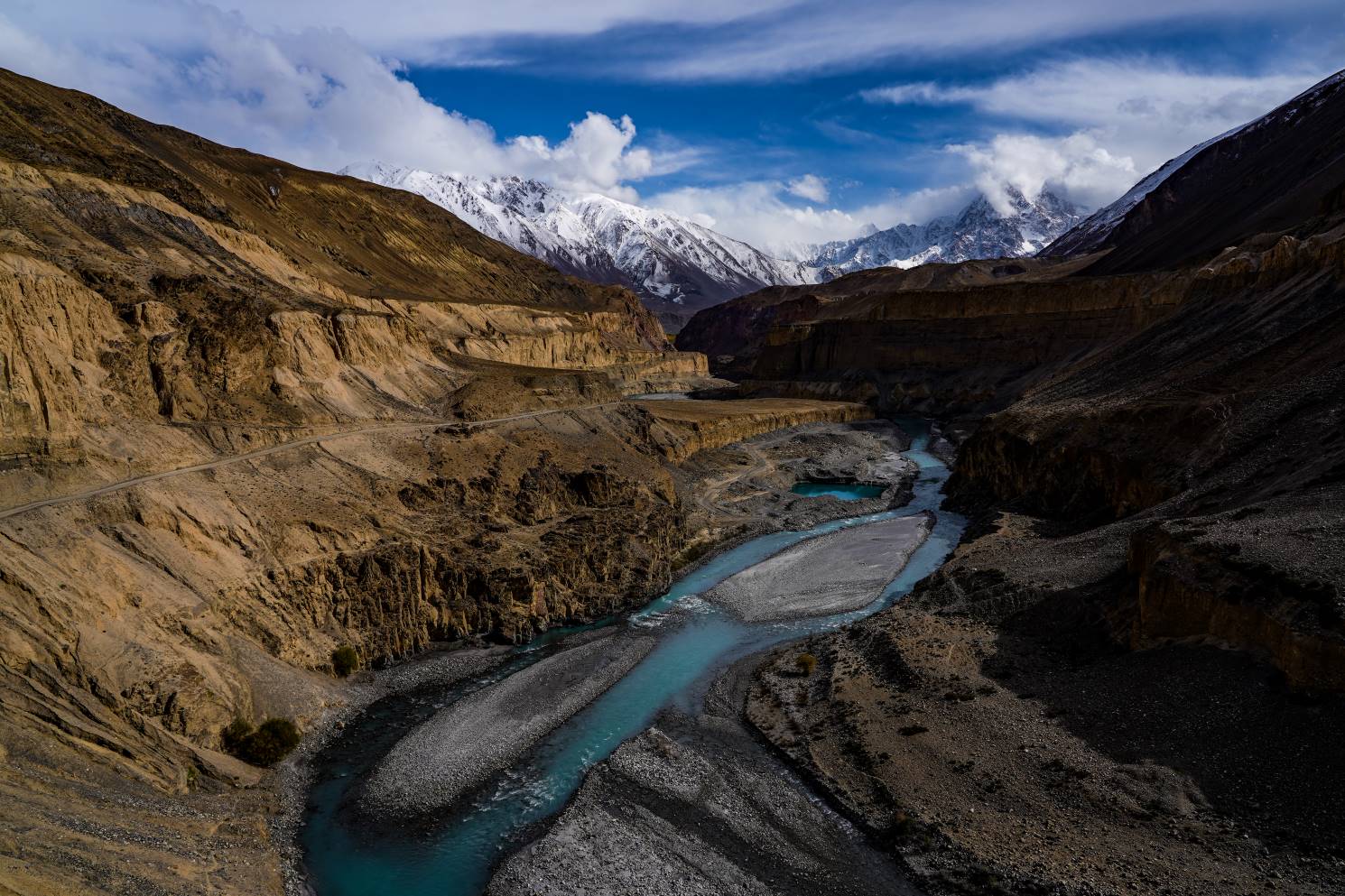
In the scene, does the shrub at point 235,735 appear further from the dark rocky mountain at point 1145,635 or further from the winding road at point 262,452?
the dark rocky mountain at point 1145,635

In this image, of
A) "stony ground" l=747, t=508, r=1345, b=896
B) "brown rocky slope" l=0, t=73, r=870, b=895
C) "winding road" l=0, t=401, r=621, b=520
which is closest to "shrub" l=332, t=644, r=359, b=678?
"brown rocky slope" l=0, t=73, r=870, b=895

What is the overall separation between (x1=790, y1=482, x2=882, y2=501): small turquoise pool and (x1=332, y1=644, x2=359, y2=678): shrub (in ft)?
126

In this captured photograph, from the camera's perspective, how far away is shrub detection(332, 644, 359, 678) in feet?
97.0

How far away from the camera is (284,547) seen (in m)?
30.7

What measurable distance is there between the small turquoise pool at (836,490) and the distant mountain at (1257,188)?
179 feet

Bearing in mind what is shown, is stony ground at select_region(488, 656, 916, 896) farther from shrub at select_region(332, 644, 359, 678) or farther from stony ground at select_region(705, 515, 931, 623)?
stony ground at select_region(705, 515, 931, 623)

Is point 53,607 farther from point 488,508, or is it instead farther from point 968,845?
point 968,845

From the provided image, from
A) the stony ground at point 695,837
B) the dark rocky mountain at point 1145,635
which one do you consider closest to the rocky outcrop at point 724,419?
the dark rocky mountain at point 1145,635

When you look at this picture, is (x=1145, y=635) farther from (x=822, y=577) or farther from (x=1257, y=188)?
(x=1257, y=188)

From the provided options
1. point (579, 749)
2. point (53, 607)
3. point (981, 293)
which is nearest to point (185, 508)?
point (53, 607)

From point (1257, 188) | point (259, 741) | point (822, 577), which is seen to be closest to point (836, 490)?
point (822, 577)

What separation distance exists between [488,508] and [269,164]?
88130mm

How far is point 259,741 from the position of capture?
78.1 feet

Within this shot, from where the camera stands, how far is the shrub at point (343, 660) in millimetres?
29578
